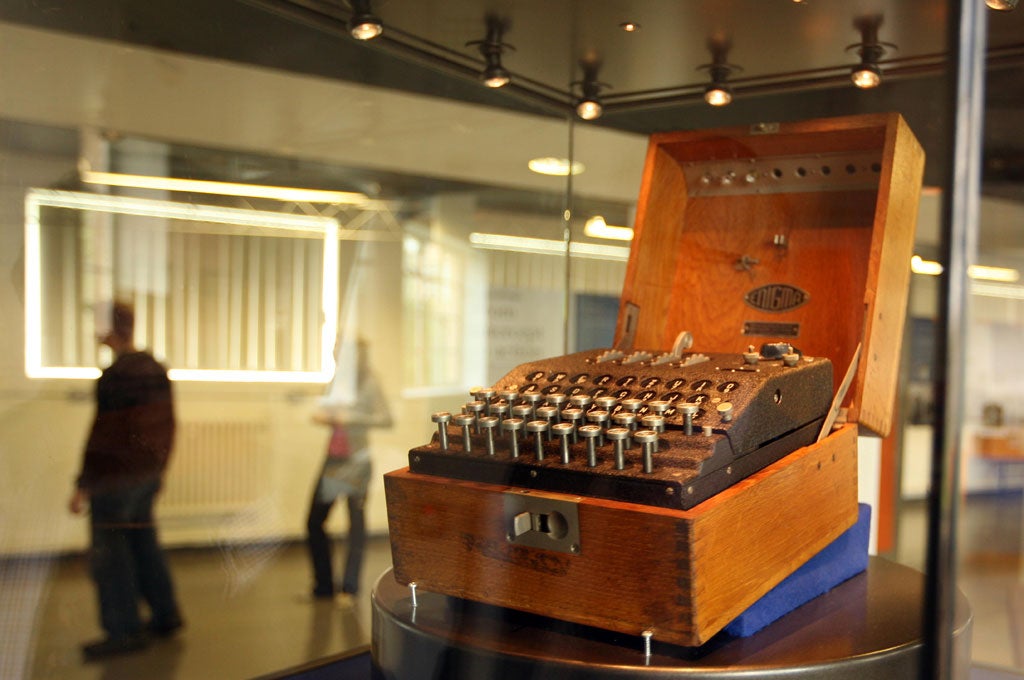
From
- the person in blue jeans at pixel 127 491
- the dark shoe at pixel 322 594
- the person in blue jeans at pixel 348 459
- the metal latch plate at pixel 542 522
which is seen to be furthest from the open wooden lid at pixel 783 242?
the person in blue jeans at pixel 348 459

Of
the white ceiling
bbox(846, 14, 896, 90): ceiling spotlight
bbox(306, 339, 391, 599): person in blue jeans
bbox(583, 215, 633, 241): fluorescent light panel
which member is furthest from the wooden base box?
bbox(306, 339, 391, 599): person in blue jeans

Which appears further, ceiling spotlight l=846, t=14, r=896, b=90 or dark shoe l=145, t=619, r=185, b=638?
dark shoe l=145, t=619, r=185, b=638

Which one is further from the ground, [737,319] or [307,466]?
[737,319]

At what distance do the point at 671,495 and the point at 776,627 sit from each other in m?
0.31

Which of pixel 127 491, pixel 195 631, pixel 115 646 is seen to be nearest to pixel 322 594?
pixel 195 631

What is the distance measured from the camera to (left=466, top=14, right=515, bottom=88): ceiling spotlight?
1.61 metres

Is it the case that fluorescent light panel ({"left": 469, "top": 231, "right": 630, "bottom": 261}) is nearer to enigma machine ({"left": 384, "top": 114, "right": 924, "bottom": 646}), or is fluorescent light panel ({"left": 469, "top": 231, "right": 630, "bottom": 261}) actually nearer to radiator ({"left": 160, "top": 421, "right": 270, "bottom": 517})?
enigma machine ({"left": 384, "top": 114, "right": 924, "bottom": 646})

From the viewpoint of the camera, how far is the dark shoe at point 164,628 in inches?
94.4

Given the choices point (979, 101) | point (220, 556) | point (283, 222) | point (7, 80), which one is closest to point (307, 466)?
point (220, 556)

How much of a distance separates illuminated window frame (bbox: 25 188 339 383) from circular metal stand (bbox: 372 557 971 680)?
116 cm

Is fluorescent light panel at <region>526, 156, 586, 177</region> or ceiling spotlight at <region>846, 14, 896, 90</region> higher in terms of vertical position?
ceiling spotlight at <region>846, 14, 896, 90</region>

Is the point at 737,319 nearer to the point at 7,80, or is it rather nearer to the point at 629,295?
the point at 629,295

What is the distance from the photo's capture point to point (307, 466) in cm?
382

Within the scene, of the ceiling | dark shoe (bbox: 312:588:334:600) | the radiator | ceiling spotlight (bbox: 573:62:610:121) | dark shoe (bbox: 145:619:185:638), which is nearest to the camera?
the ceiling
